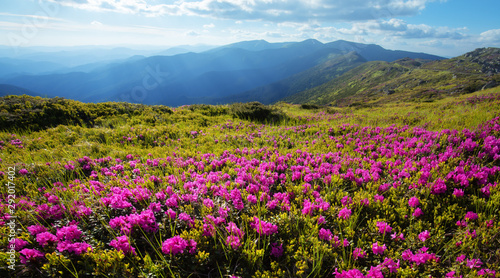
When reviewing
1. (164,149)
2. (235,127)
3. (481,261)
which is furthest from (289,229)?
(235,127)

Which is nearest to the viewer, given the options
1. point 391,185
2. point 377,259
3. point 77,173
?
A: point 377,259

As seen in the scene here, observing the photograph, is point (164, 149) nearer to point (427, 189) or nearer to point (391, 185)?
point (391, 185)

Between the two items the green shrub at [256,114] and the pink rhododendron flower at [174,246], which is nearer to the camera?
the pink rhododendron flower at [174,246]

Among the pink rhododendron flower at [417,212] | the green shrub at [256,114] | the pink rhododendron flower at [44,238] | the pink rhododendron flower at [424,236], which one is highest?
the green shrub at [256,114]

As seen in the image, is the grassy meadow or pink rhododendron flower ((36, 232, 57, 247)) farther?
pink rhododendron flower ((36, 232, 57, 247))

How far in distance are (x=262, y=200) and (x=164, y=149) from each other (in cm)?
500

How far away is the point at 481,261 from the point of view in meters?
3.08

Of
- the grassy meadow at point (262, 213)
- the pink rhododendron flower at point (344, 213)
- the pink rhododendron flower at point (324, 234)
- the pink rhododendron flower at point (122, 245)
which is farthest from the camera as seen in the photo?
the pink rhododendron flower at point (344, 213)

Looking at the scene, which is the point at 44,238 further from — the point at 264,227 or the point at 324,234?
the point at 324,234

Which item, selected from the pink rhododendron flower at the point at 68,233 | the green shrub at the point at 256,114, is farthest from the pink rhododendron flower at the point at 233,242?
the green shrub at the point at 256,114

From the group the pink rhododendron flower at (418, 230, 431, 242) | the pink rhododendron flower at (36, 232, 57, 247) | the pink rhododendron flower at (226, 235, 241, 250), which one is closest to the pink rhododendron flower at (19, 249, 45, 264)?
the pink rhododendron flower at (36, 232, 57, 247)

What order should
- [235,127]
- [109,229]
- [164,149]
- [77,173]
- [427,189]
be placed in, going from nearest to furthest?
[109,229] → [427,189] → [77,173] → [164,149] → [235,127]

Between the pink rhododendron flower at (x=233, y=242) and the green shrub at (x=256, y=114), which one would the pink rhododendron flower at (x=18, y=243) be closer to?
the pink rhododendron flower at (x=233, y=242)

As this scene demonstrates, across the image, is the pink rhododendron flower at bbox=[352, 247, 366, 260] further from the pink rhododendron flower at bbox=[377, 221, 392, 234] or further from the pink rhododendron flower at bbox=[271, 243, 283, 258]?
the pink rhododendron flower at bbox=[271, 243, 283, 258]
